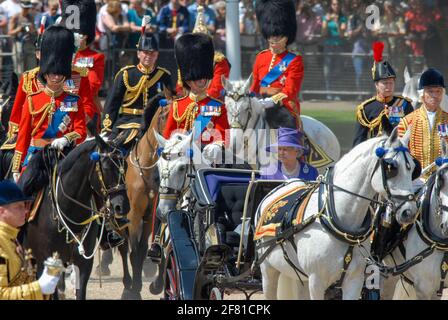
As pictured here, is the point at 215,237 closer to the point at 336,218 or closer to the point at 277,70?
the point at 336,218

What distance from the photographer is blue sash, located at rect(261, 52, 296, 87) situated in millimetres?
12789

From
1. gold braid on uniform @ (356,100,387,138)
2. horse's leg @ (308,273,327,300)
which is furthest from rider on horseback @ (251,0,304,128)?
horse's leg @ (308,273,327,300)

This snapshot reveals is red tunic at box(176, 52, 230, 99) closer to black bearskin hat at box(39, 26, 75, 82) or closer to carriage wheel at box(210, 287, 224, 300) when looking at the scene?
black bearskin hat at box(39, 26, 75, 82)

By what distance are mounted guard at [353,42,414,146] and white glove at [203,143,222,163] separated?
168cm

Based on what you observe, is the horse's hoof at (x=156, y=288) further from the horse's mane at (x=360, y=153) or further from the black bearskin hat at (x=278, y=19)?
the horse's mane at (x=360, y=153)

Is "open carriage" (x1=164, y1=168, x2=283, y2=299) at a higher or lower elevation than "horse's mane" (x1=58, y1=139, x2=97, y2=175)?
lower

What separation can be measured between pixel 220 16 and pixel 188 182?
11771mm

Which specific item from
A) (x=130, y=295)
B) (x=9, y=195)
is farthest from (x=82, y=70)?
(x=9, y=195)

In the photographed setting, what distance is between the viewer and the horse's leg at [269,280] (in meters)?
9.30

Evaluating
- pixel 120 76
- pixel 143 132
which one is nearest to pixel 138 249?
pixel 143 132

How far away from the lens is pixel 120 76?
44.4 feet

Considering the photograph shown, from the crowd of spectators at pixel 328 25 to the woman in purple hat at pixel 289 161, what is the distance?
402 inches

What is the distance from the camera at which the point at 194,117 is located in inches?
→ 446

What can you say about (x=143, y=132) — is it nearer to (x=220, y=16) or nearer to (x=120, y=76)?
(x=120, y=76)
